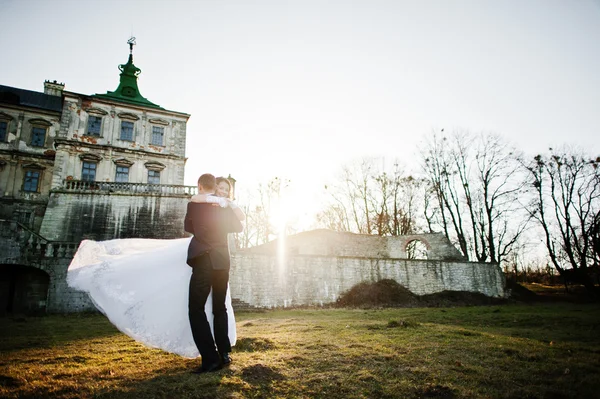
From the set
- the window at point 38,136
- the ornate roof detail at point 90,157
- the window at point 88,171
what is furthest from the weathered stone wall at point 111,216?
the window at point 38,136

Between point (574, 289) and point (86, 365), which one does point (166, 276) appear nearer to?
point (86, 365)

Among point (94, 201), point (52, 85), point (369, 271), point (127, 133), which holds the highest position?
point (52, 85)

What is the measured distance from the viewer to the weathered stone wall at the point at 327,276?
16766 millimetres

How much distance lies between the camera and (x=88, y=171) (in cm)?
2561

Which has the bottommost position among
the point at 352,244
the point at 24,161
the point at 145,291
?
the point at 145,291

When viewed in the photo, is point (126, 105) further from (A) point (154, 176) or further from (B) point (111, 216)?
(B) point (111, 216)

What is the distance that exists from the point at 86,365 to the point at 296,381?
260cm

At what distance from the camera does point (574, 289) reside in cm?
2680

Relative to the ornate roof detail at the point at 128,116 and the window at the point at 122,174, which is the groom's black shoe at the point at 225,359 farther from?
the ornate roof detail at the point at 128,116

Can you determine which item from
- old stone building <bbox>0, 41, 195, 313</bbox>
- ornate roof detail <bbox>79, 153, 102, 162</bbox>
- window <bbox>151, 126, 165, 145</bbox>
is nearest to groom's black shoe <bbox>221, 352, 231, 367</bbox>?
old stone building <bbox>0, 41, 195, 313</bbox>

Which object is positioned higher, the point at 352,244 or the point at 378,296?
the point at 352,244

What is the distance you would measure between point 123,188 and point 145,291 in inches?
870

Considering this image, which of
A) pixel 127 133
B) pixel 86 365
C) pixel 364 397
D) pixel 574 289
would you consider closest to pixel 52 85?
pixel 127 133

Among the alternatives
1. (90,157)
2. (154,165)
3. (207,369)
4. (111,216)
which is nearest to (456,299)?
(207,369)
